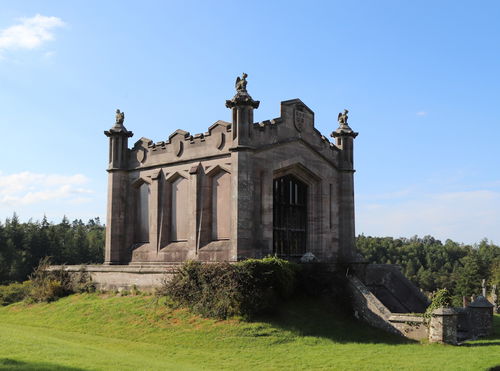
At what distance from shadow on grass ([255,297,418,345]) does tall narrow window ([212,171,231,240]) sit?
4895mm

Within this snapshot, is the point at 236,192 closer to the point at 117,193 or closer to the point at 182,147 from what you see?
the point at 182,147

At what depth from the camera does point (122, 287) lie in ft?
84.9

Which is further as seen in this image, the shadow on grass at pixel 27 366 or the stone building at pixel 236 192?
the stone building at pixel 236 192

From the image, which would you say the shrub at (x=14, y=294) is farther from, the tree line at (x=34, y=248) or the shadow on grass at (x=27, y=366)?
the tree line at (x=34, y=248)

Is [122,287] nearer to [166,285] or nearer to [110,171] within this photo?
[166,285]

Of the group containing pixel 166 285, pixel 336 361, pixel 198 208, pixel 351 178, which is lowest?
pixel 336 361

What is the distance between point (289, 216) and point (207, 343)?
10.2 m

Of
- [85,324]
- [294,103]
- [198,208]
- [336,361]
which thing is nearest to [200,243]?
[198,208]

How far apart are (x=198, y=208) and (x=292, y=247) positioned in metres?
5.07

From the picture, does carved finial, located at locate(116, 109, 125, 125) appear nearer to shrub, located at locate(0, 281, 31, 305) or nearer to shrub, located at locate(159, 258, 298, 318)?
shrub, located at locate(0, 281, 31, 305)

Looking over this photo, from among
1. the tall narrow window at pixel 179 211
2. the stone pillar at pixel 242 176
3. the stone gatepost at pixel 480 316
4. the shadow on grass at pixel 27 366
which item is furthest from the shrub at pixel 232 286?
the shadow on grass at pixel 27 366

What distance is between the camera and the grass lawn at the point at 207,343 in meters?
15.2

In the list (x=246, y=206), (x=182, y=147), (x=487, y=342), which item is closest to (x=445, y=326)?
(x=487, y=342)

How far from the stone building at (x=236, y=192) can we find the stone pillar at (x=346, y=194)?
54 millimetres
